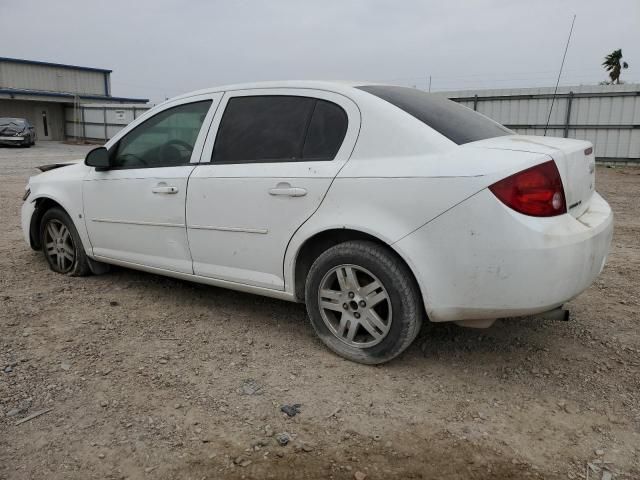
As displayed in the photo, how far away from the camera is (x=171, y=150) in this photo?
13.3ft

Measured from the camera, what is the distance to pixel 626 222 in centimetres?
752

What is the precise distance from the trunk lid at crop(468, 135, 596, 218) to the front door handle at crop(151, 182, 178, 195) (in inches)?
80.4

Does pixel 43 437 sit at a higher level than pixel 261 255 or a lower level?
lower

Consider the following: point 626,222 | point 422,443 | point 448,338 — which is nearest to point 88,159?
point 448,338

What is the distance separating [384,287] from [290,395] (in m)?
0.77

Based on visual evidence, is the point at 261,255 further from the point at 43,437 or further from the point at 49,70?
the point at 49,70

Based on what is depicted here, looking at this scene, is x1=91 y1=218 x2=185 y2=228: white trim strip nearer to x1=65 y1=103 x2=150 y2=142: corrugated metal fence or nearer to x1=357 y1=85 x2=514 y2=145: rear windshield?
x1=357 y1=85 x2=514 y2=145: rear windshield

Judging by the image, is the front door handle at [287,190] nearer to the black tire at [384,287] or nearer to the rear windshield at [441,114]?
the black tire at [384,287]

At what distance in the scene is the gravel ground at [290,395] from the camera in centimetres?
238

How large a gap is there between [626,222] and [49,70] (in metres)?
38.0

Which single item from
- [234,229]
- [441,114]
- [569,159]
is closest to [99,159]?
[234,229]

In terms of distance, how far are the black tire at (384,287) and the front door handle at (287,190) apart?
1.23 feet

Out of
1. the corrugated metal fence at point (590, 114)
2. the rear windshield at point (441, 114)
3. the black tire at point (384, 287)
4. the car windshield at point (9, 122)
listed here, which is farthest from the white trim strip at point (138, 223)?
the car windshield at point (9, 122)

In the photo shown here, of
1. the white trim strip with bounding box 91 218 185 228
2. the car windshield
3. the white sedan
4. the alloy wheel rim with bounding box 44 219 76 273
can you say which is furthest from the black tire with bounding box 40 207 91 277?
the car windshield
